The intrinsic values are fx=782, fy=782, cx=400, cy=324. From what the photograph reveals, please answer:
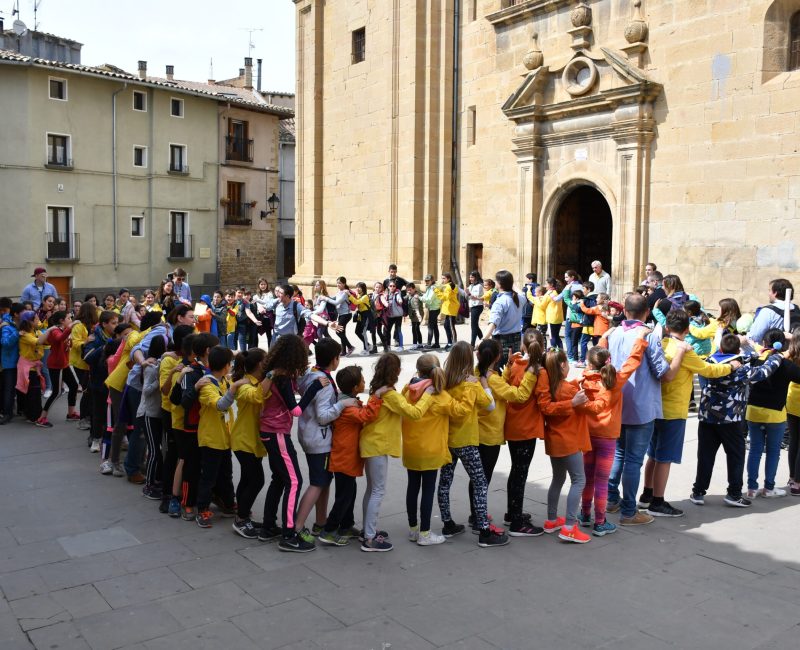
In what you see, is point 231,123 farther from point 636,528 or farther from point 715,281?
point 636,528

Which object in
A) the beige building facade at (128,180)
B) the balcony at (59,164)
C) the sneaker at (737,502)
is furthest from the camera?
the balcony at (59,164)

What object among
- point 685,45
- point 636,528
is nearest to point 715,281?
point 685,45

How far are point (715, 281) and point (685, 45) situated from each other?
4.18 m

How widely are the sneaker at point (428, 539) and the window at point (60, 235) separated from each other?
27436 mm

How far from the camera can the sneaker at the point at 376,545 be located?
5.58 m

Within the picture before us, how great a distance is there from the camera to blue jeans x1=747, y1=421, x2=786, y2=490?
22.1 feet

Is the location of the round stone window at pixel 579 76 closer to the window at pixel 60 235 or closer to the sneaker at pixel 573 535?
the sneaker at pixel 573 535

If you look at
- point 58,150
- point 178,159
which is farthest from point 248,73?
point 58,150

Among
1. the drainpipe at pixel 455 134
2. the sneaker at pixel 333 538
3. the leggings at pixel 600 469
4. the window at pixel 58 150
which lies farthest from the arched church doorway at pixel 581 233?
the window at pixel 58 150

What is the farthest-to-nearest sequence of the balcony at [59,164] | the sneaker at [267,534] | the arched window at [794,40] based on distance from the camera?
1. the balcony at [59,164]
2. the arched window at [794,40]
3. the sneaker at [267,534]

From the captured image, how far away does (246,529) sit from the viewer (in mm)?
5914

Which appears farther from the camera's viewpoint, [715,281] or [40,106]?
[40,106]

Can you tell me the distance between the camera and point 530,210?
1691 cm

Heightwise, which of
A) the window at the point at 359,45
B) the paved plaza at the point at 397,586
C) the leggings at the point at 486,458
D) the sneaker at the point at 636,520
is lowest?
the paved plaza at the point at 397,586
